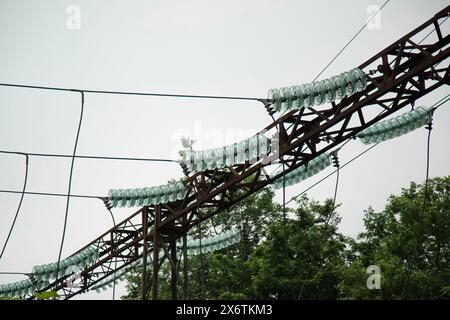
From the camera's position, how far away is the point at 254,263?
30.2 m

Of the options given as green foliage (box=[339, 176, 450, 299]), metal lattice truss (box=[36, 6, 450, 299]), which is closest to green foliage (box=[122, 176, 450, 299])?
green foliage (box=[339, 176, 450, 299])

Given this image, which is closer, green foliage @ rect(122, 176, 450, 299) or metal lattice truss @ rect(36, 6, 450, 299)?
metal lattice truss @ rect(36, 6, 450, 299)

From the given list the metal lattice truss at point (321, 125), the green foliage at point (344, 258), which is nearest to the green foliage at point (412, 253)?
the green foliage at point (344, 258)

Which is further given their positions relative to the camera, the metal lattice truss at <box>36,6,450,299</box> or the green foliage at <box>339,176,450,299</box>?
the green foliage at <box>339,176,450,299</box>

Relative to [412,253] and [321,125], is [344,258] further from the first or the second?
[321,125]

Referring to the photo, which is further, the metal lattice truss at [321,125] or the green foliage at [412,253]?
the green foliage at [412,253]

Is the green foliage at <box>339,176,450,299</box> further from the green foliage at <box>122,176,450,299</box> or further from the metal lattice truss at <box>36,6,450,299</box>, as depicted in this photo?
the metal lattice truss at <box>36,6,450,299</box>

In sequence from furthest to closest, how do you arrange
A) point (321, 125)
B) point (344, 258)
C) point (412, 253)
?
point (344, 258)
point (412, 253)
point (321, 125)

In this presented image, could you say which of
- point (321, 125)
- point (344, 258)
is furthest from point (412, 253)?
point (321, 125)

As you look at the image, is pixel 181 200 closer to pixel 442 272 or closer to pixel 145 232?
pixel 145 232

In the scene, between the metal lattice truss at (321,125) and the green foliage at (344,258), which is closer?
the metal lattice truss at (321,125)

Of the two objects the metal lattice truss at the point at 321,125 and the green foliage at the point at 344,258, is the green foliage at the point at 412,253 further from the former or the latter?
the metal lattice truss at the point at 321,125
